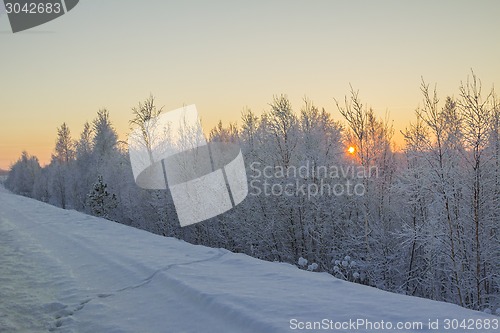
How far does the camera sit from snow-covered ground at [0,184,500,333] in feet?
11.3

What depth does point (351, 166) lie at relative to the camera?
1947cm

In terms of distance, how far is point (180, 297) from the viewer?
420 centimetres

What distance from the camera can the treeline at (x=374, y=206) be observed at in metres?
11.8

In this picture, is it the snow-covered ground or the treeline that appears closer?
the snow-covered ground

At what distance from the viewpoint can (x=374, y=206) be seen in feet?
65.1

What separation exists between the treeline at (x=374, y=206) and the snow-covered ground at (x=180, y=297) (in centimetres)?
477

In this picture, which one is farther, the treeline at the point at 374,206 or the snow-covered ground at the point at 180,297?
the treeline at the point at 374,206

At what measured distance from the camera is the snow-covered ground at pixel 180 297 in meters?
3.46

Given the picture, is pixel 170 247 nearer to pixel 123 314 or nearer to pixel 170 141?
pixel 123 314

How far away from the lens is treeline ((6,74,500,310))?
11766 millimetres

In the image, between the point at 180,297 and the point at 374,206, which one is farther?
the point at 374,206

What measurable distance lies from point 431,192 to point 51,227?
43.8ft

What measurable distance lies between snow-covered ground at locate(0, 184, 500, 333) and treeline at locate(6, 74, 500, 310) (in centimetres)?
477

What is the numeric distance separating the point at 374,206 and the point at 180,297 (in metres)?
17.9
